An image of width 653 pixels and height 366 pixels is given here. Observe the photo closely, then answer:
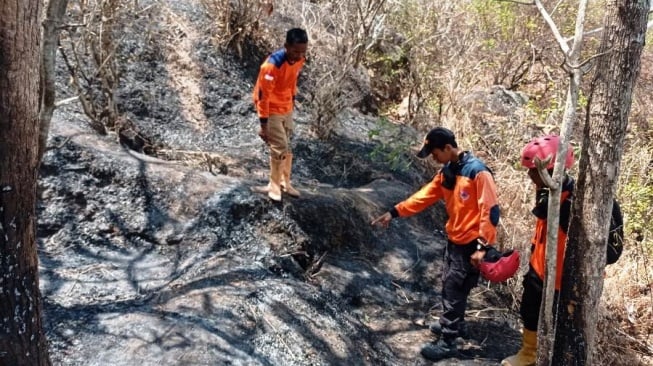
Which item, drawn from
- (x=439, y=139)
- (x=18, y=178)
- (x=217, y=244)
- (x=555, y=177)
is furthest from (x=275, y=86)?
(x=18, y=178)

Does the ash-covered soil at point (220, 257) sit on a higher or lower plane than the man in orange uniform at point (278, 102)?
lower

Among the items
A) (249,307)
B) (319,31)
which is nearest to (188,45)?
(319,31)

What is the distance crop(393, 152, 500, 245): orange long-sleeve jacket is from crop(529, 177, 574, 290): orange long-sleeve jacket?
258mm

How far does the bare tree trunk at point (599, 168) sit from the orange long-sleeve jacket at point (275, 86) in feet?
7.92

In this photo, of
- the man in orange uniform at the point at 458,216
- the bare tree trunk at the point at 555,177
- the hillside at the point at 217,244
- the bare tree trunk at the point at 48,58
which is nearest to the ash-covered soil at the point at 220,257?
the hillside at the point at 217,244

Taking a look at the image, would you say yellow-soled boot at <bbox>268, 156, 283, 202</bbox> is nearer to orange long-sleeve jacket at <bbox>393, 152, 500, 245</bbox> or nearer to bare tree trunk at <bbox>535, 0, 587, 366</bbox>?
orange long-sleeve jacket at <bbox>393, 152, 500, 245</bbox>

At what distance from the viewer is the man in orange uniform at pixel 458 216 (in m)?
3.86

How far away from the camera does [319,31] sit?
27.0 feet

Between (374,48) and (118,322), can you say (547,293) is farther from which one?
(374,48)

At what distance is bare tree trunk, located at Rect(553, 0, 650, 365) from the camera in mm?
3164

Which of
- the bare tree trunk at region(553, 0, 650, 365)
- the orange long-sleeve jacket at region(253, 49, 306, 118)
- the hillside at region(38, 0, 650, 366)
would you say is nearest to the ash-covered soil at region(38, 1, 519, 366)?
the hillside at region(38, 0, 650, 366)

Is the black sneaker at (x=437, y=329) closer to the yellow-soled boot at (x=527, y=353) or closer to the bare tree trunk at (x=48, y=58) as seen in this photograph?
the yellow-soled boot at (x=527, y=353)

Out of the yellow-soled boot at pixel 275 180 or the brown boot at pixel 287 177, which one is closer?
the yellow-soled boot at pixel 275 180

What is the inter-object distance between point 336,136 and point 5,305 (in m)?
5.57
